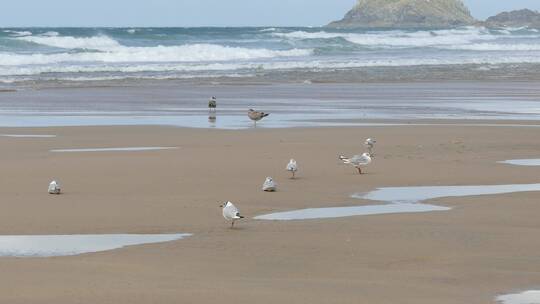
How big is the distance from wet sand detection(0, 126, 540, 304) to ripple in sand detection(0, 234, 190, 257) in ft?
0.60

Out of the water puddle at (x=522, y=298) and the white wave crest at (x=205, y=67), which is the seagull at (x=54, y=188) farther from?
the white wave crest at (x=205, y=67)

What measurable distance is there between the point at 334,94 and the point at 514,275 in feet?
64.3

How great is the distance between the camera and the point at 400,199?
10.5 m

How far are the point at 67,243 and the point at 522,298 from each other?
11.5 ft

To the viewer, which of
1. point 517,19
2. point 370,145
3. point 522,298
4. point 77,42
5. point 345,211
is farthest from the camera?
point 517,19

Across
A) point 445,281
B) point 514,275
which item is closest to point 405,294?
point 445,281

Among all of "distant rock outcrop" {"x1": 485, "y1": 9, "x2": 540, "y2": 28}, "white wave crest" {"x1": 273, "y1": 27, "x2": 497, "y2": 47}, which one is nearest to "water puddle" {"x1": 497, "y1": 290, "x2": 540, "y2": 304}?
"white wave crest" {"x1": 273, "y1": 27, "x2": 497, "y2": 47}

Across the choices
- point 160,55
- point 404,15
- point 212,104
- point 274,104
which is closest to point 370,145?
point 212,104

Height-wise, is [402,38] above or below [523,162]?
below

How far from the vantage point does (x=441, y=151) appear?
14.5m

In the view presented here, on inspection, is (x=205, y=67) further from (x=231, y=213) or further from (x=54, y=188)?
(x=231, y=213)

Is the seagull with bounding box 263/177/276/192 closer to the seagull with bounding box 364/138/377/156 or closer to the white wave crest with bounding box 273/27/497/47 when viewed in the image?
the seagull with bounding box 364/138/377/156

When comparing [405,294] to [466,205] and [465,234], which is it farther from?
[466,205]

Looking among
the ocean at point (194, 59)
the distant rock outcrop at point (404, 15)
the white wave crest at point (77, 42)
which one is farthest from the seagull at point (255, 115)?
the distant rock outcrop at point (404, 15)
